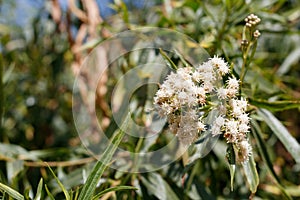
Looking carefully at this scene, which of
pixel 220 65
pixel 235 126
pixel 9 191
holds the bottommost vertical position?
pixel 9 191

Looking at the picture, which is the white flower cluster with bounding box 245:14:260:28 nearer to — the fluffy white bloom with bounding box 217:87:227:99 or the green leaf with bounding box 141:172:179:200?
the fluffy white bloom with bounding box 217:87:227:99

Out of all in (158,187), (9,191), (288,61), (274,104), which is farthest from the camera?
(288,61)

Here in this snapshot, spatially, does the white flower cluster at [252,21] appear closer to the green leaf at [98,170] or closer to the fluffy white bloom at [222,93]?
the fluffy white bloom at [222,93]

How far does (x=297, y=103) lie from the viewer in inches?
34.0

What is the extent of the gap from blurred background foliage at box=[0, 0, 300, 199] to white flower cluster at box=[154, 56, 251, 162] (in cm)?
9

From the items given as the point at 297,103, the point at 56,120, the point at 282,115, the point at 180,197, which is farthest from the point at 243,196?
the point at 56,120

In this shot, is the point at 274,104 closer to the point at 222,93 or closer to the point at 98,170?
the point at 222,93

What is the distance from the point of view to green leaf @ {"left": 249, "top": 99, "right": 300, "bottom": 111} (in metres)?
0.88

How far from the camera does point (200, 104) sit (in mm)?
770

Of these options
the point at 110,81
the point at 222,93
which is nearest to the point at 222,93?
the point at 222,93

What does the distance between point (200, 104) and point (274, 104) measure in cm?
20

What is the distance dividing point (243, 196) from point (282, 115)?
1.62 ft

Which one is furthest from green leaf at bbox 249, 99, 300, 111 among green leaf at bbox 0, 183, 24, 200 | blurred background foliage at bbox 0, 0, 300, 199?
green leaf at bbox 0, 183, 24, 200

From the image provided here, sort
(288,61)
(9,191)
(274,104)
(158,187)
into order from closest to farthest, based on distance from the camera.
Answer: (9,191)
(274,104)
(158,187)
(288,61)
